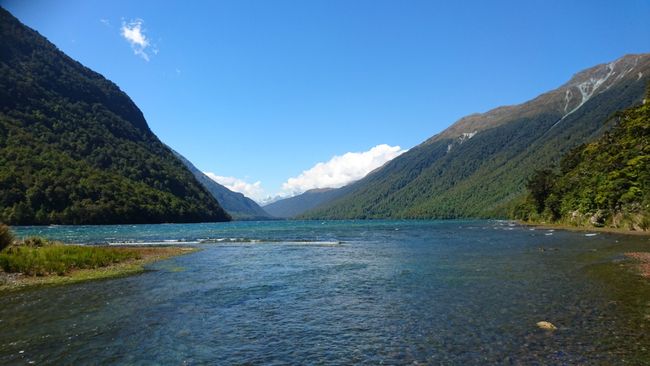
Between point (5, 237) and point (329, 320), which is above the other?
point (5, 237)

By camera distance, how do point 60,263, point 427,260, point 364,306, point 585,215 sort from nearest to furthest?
point 364,306
point 60,263
point 427,260
point 585,215

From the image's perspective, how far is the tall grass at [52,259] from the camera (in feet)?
109

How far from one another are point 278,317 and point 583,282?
70.9 ft

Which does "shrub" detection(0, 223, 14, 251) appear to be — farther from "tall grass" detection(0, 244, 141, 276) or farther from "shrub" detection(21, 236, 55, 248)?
"shrub" detection(21, 236, 55, 248)

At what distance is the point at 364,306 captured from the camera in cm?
2344

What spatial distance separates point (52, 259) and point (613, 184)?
3996 inches

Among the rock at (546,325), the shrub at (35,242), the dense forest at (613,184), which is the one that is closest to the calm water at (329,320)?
the rock at (546,325)

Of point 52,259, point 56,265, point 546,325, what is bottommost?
point 546,325

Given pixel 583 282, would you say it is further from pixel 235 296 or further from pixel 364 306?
pixel 235 296

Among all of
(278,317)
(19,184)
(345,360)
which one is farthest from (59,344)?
(19,184)

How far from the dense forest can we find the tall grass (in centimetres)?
8775

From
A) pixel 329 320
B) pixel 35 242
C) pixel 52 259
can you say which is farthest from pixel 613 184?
pixel 35 242

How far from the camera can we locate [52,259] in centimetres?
3647

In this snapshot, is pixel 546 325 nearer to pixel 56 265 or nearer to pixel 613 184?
pixel 56 265
